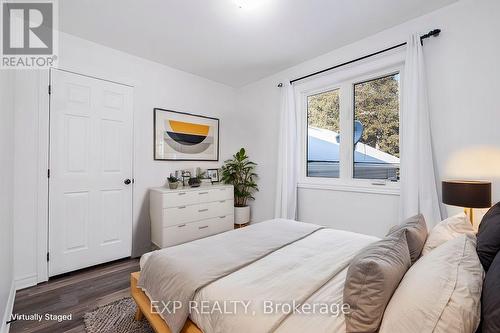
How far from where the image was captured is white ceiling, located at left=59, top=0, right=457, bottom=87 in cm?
212

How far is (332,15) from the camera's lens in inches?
89.0

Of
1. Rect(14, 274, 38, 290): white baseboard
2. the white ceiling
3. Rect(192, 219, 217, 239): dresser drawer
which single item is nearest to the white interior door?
Rect(14, 274, 38, 290): white baseboard

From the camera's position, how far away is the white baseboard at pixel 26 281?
7.20 ft

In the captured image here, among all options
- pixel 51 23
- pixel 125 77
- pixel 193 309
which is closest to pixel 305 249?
pixel 193 309

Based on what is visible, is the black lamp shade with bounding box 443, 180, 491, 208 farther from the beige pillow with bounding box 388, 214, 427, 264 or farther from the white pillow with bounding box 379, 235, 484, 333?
the white pillow with bounding box 379, 235, 484, 333

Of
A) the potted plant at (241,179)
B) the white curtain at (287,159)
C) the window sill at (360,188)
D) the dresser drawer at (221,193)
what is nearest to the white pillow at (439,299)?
the window sill at (360,188)

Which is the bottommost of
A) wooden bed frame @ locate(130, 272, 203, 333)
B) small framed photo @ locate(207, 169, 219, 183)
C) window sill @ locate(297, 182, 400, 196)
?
wooden bed frame @ locate(130, 272, 203, 333)

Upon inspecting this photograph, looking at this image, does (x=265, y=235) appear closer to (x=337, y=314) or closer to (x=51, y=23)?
(x=337, y=314)

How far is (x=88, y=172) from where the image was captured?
2.65 metres

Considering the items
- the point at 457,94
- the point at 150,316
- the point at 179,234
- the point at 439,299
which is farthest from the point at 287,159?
the point at 439,299

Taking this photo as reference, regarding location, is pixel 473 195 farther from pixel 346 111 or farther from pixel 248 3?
pixel 248 3

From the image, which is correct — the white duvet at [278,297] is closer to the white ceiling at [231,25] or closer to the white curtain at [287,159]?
the white curtain at [287,159]

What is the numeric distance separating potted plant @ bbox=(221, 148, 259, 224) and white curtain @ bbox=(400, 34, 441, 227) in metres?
2.21
